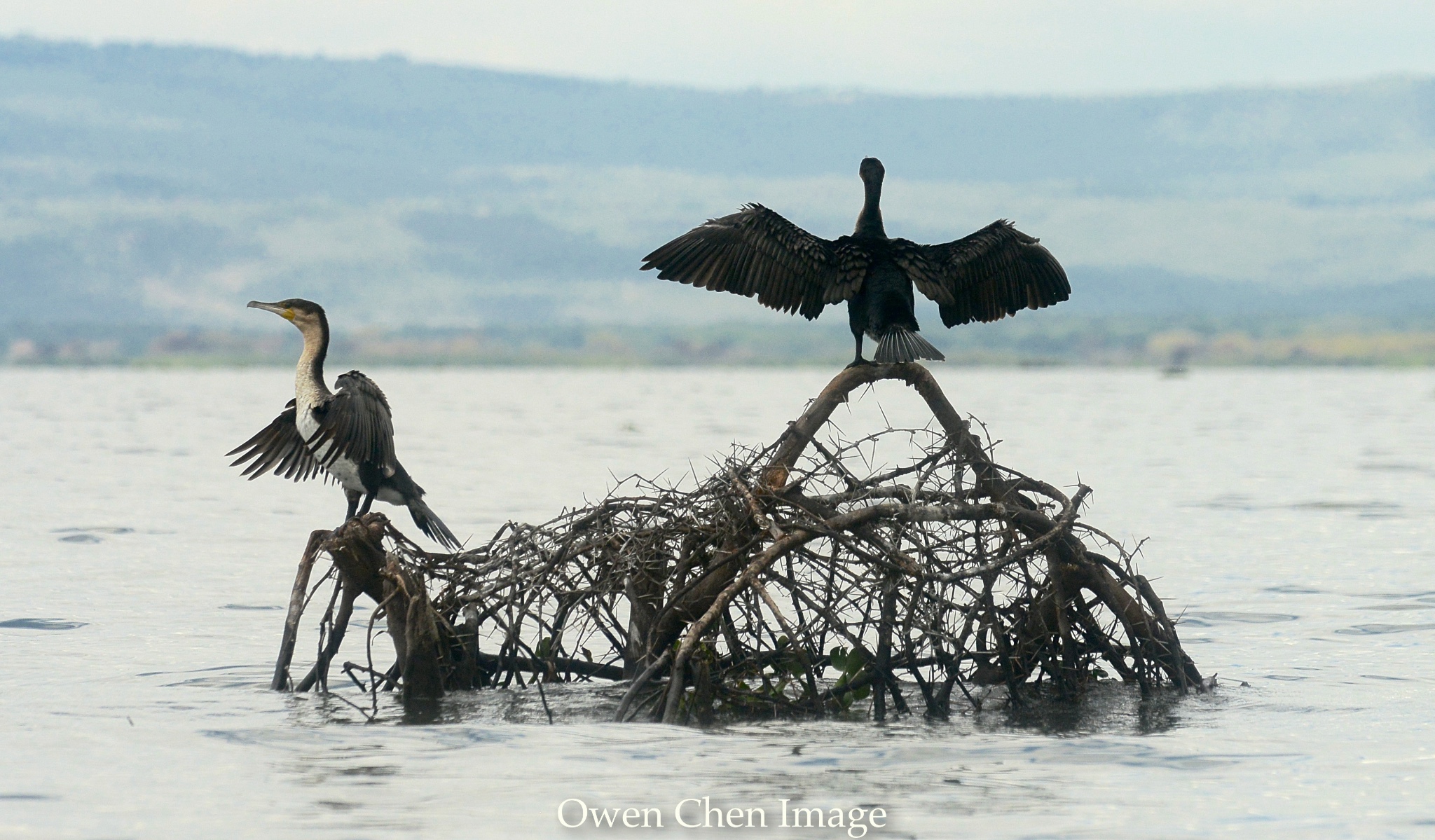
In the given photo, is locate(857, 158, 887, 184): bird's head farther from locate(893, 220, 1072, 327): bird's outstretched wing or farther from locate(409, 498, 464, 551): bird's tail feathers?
locate(409, 498, 464, 551): bird's tail feathers

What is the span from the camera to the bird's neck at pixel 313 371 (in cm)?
973

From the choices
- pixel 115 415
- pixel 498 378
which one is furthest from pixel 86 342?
pixel 115 415

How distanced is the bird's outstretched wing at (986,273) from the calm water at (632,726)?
7.11 ft

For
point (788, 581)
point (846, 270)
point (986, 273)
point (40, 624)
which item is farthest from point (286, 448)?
point (40, 624)

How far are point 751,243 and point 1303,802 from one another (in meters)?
3.78

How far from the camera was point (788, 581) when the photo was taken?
8758 mm

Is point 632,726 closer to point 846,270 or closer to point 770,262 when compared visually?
point 770,262

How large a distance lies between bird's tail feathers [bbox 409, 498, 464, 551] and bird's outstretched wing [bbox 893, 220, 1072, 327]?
2.96 metres

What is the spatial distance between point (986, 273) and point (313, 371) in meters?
3.60

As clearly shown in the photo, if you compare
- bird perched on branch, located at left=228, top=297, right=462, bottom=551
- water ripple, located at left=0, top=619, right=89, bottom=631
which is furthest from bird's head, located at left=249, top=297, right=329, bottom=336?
water ripple, located at left=0, top=619, right=89, bottom=631

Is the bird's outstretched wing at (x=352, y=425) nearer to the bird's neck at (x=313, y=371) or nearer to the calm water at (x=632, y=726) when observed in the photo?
the bird's neck at (x=313, y=371)

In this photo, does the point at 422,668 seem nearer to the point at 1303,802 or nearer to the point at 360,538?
the point at 360,538

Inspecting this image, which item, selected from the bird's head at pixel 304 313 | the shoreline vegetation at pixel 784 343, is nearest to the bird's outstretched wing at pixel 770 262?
the bird's head at pixel 304 313

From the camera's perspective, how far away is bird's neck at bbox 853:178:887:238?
983cm
